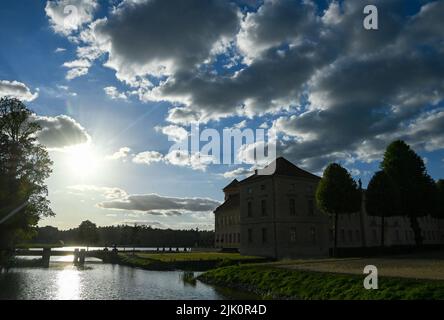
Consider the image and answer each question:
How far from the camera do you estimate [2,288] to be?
27391 millimetres

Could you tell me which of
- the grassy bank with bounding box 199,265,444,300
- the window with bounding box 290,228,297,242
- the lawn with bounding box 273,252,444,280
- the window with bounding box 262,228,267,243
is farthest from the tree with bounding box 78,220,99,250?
the lawn with bounding box 273,252,444,280

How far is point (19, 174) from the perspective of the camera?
110 ft

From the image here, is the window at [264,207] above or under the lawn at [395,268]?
above

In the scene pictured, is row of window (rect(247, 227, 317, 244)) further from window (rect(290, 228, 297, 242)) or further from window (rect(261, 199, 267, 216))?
window (rect(261, 199, 267, 216))

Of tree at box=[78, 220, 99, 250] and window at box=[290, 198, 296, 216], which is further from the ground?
window at box=[290, 198, 296, 216]

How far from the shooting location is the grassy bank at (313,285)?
55.7 feet

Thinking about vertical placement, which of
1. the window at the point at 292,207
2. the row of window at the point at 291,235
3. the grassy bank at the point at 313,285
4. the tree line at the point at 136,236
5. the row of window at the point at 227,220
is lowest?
the tree line at the point at 136,236

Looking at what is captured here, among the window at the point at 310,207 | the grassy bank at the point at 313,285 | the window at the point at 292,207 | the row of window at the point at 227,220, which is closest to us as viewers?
the grassy bank at the point at 313,285

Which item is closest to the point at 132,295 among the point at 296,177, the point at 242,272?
the point at 242,272

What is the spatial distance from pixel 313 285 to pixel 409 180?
35230mm

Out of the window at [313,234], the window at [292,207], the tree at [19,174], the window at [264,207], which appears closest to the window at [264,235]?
the window at [264,207]

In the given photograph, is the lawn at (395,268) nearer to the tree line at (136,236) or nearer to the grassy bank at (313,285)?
the grassy bank at (313,285)

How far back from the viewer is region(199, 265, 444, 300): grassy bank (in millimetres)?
16992

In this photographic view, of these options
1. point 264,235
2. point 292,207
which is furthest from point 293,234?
point 264,235
